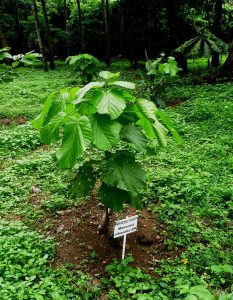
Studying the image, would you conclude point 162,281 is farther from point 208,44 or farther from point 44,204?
point 208,44

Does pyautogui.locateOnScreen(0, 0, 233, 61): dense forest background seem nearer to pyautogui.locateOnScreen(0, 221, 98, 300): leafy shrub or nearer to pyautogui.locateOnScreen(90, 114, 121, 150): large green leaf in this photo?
pyautogui.locateOnScreen(0, 221, 98, 300): leafy shrub

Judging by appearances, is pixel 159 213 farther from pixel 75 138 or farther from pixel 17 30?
pixel 17 30

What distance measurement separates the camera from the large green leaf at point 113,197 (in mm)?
2725

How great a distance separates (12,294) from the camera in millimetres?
2570

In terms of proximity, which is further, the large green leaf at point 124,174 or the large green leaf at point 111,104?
the large green leaf at point 124,174

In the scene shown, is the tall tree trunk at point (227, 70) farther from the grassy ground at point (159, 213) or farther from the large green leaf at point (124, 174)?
the large green leaf at point (124, 174)

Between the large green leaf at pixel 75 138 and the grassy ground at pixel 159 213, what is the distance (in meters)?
1.05

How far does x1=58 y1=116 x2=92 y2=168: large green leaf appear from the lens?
2104 mm

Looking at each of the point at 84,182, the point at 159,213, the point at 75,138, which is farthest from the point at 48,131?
the point at 159,213

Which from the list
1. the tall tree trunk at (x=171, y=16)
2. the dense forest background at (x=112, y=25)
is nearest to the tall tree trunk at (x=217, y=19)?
the dense forest background at (x=112, y=25)

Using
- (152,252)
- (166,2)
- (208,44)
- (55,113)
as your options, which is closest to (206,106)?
(208,44)

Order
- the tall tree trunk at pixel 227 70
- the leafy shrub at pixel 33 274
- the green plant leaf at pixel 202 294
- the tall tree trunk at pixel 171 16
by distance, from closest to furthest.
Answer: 1. the green plant leaf at pixel 202 294
2. the leafy shrub at pixel 33 274
3. the tall tree trunk at pixel 227 70
4. the tall tree trunk at pixel 171 16

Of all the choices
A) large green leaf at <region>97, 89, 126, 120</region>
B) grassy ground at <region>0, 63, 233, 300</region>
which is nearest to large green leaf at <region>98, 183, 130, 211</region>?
grassy ground at <region>0, 63, 233, 300</region>

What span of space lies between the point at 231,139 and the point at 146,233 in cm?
305
